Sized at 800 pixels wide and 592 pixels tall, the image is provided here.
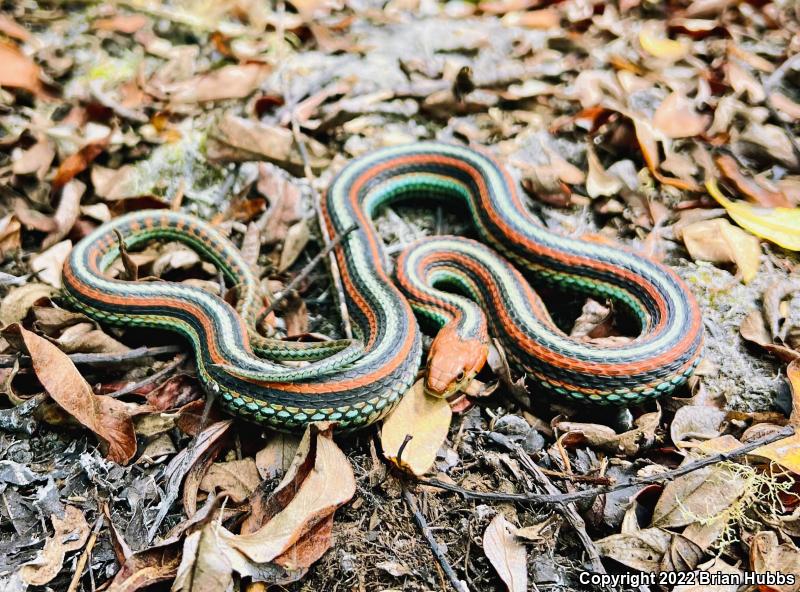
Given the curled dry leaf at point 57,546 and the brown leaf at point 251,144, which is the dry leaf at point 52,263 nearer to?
the brown leaf at point 251,144

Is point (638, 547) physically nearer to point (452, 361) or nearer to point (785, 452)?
point (785, 452)

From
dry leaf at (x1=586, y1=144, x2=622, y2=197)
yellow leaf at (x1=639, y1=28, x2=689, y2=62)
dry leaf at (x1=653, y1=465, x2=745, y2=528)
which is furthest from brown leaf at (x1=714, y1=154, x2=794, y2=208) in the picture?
dry leaf at (x1=653, y1=465, x2=745, y2=528)

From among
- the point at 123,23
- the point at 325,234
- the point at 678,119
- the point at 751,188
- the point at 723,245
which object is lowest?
the point at 325,234

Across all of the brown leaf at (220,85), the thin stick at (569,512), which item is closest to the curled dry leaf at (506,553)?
the thin stick at (569,512)

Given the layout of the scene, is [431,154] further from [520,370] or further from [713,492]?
[713,492]

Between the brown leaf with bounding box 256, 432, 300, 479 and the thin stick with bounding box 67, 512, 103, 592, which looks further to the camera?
the brown leaf with bounding box 256, 432, 300, 479

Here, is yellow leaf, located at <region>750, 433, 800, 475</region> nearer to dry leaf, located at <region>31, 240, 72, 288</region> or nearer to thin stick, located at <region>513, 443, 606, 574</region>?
thin stick, located at <region>513, 443, 606, 574</region>

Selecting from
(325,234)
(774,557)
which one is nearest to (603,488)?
(774,557)
